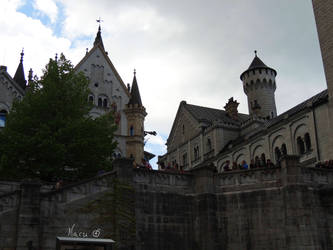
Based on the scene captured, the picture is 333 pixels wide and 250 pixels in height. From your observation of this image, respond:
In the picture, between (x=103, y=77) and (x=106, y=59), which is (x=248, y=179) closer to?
(x=103, y=77)

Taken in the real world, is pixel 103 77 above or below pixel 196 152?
above

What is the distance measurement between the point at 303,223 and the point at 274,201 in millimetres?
1782

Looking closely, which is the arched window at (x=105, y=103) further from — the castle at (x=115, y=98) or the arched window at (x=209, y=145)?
the arched window at (x=209, y=145)

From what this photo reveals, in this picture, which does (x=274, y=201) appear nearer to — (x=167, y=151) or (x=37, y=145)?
(x=37, y=145)

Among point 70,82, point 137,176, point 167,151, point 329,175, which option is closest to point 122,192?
point 137,176

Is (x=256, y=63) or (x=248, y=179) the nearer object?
(x=248, y=179)

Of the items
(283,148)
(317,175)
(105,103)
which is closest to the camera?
(317,175)

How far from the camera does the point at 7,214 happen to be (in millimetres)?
18703

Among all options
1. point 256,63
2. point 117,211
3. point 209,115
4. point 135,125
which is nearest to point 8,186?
point 117,211

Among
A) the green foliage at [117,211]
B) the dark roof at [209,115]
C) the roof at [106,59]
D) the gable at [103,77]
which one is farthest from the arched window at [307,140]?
the green foliage at [117,211]

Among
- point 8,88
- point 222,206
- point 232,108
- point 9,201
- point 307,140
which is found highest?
point 232,108

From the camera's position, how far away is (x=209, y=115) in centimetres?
7150

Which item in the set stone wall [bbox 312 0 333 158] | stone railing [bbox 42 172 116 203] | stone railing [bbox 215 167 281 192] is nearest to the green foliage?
stone railing [bbox 42 172 116 203]

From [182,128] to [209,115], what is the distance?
526cm
